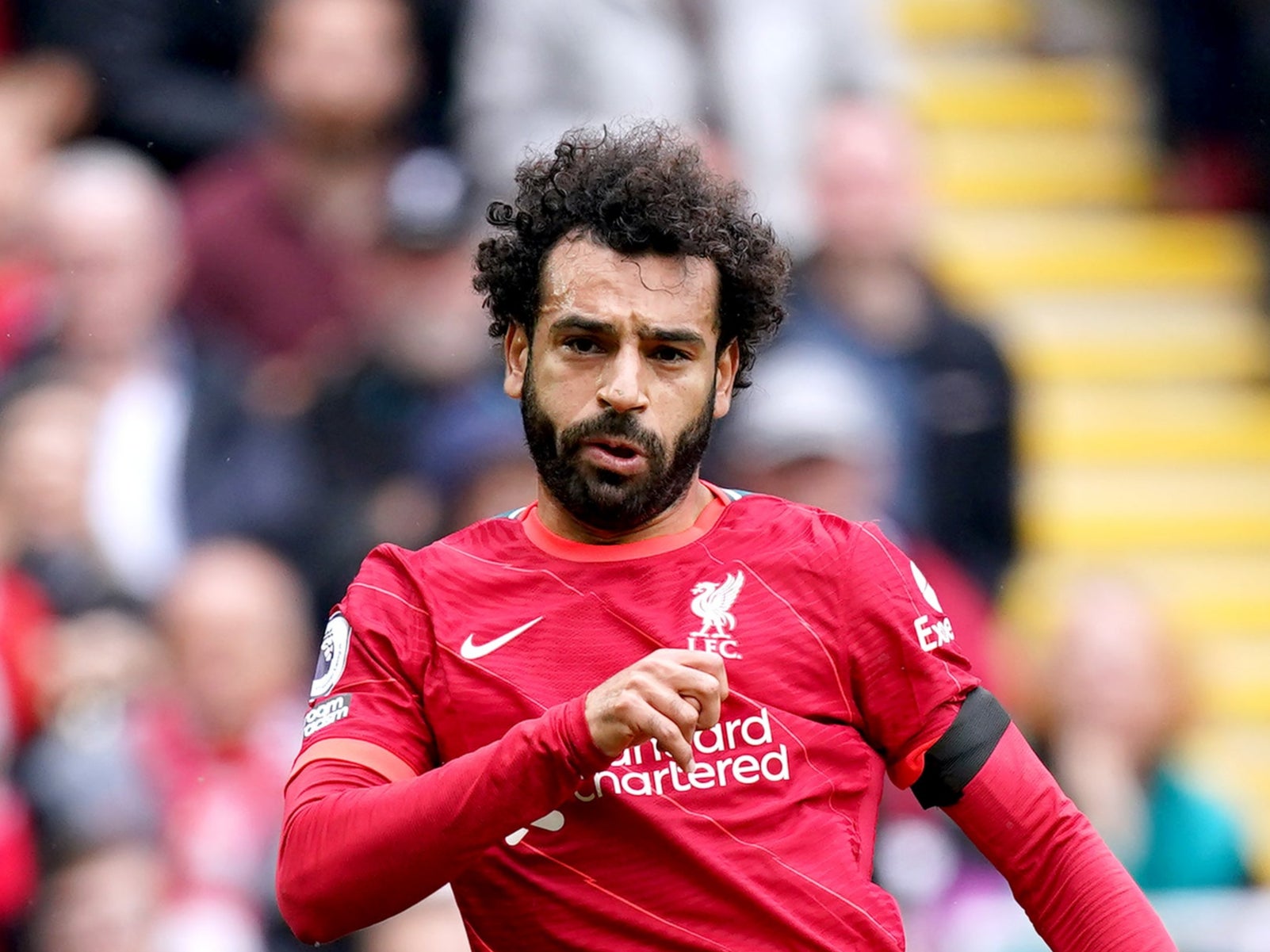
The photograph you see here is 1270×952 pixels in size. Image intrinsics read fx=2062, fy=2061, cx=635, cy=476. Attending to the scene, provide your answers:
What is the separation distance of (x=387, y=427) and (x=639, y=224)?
357 centimetres

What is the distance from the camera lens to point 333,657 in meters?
3.01

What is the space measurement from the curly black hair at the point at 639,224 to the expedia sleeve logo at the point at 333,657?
53 cm

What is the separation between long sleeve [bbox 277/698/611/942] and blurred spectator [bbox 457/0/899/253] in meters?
4.31

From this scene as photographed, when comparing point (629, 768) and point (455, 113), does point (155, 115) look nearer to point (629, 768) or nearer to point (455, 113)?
point (455, 113)

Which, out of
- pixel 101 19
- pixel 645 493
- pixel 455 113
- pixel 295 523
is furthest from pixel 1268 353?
pixel 645 493

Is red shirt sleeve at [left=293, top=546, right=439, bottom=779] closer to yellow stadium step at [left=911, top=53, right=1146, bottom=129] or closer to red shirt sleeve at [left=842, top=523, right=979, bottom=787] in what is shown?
red shirt sleeve at [left=842, top=523, right=979, bottom=787]

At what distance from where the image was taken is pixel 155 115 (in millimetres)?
6723

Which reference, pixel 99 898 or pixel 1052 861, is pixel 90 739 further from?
pixel 1052 861

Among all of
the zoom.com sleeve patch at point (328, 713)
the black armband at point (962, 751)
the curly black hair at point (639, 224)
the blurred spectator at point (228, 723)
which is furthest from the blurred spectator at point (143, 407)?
the black armband at point (962, 751)

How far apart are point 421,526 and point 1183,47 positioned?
3.80 m

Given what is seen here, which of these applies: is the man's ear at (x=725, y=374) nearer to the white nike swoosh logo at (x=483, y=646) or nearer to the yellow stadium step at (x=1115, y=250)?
the white nike swoosh logo at (x=483, y=646)

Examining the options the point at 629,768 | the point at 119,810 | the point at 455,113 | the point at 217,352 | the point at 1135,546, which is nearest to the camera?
the point at 629,768

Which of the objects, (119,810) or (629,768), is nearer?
(629,768)

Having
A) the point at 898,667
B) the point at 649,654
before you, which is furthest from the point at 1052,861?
the point at 649,654
